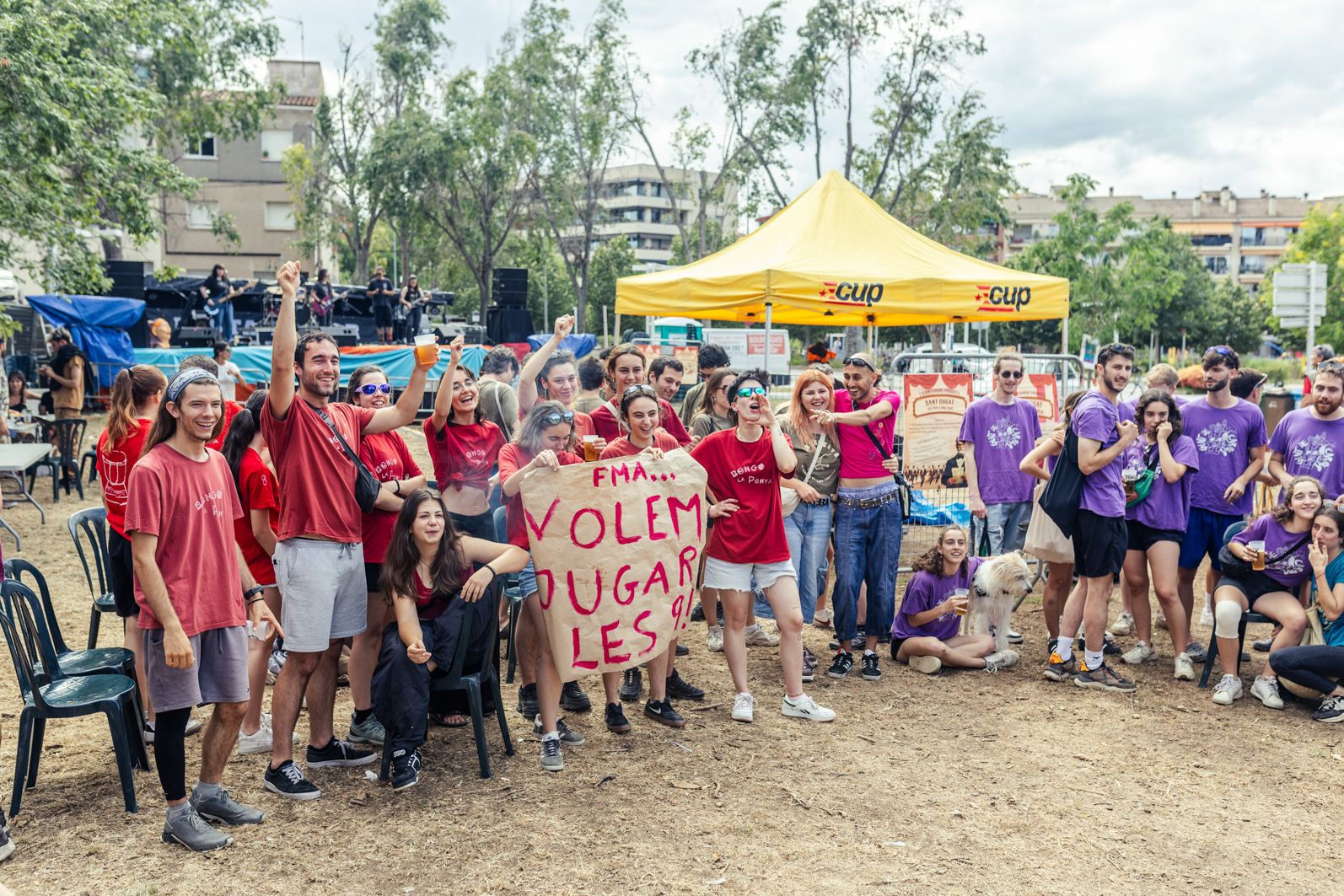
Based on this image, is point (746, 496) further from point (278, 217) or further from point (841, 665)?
point (278, 217)

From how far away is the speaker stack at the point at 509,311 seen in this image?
79.1 feet

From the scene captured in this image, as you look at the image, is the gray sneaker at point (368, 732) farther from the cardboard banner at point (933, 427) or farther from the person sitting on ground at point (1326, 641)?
the cardboard banner at point (933, 427)

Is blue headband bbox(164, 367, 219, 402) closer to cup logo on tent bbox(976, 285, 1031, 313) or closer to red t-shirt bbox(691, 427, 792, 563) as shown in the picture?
red t-shirt bbox(691, 427, 792, 563)

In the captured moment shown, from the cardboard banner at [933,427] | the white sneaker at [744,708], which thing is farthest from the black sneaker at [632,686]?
the cardboard banner at [933,427]

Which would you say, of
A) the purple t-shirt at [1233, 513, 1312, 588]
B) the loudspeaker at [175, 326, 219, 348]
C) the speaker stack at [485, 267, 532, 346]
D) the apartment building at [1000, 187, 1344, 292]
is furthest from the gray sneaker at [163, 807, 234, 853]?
the apartment building at [1000, 187, 1344, 292]

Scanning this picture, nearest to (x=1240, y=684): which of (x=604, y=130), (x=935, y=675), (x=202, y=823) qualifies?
(x=935, y=675)

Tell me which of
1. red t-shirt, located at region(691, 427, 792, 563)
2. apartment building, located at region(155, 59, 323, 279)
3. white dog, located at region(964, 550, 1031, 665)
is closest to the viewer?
red t-shirt, located at region(691, 427, 792, 563)

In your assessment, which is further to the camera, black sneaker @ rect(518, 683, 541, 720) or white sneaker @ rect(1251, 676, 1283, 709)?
white sneaker @ rect(1251, 676, 1283, 709)

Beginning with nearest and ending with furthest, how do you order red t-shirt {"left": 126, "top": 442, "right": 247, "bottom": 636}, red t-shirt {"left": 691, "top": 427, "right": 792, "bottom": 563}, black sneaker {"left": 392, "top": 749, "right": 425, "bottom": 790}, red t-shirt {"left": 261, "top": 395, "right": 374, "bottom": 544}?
red t-shirt {"left": 126, "top": 442, "right": 247, "bottom": 636} < red t-shirt {"left": 261, "top": 395, "right": 374, "bottom": 544} < black sneaker {"left": 392, "top": 749, "right": 425, "bottom": 790} < red t-shirt {"left": 691, "top": 427, "right": 792, "bottom": 563}

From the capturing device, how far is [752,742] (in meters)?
5.20

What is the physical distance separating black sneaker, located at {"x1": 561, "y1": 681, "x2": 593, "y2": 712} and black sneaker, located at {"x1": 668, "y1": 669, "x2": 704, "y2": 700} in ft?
1.60

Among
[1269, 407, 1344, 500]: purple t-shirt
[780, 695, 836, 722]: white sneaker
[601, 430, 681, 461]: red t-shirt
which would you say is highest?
[601, 430, 681, 461]: red t-shirt

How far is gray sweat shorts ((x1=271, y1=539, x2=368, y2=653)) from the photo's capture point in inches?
168

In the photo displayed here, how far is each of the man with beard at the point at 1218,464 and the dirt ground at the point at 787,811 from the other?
1.14 metres
